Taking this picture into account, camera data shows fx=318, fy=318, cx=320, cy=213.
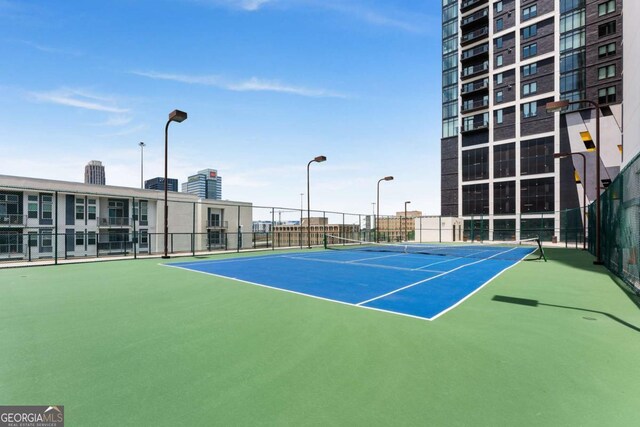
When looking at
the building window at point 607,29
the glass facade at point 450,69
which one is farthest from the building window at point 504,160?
the building window at point 607,29

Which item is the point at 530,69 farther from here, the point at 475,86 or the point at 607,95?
the point at 607,95

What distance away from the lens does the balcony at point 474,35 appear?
171 feet

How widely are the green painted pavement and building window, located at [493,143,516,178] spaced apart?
155 feet

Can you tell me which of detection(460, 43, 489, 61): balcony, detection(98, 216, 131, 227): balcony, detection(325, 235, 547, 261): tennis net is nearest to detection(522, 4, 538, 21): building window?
detection(460, 43, 489, 61): balcony

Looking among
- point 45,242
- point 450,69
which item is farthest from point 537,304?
point 450,69

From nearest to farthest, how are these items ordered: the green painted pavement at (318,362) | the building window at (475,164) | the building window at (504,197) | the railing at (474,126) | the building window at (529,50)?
the green painted pavement at (318,362)
the building window at (529,50)
the building window at (504,197)
the building window at (475,164)
the railing at (474,126)

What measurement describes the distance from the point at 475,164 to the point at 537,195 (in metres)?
10.4

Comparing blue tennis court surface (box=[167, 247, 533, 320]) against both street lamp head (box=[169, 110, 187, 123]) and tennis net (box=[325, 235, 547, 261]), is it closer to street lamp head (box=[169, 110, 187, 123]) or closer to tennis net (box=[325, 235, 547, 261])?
tennis net (box=[325, 235, 547, 261])

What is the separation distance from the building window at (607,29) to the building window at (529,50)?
701 cm

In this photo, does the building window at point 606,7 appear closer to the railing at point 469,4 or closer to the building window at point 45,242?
the railing at point 469,4

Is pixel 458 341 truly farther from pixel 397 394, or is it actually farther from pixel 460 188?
pixel 460 188

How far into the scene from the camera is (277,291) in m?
8.34

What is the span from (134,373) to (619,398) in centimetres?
505

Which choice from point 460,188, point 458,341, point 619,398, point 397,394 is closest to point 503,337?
point 458,341
